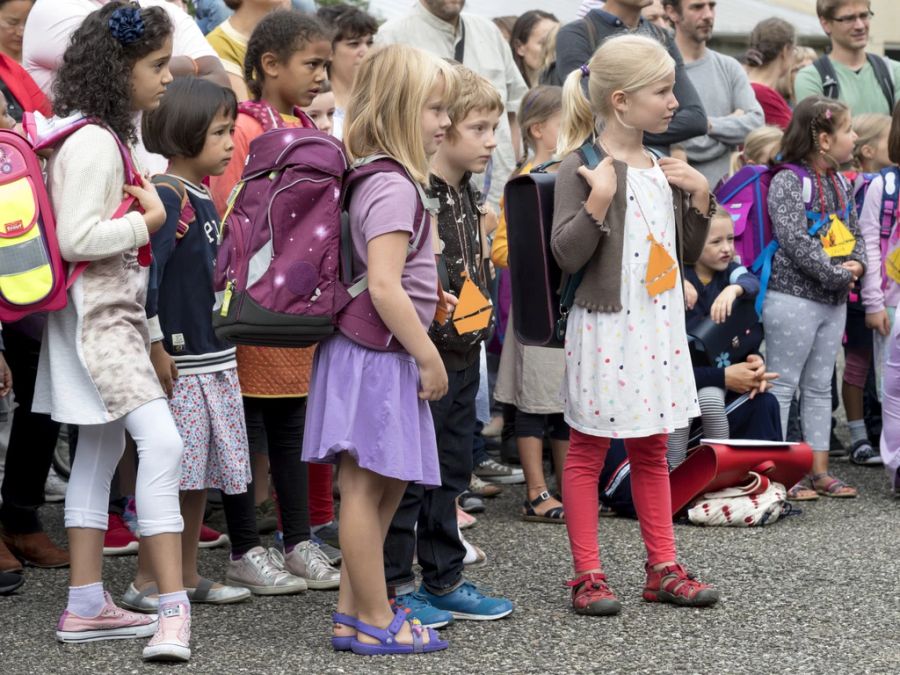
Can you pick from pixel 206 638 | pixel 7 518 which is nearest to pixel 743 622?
pixel 206 638

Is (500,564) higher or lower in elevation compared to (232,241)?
lower

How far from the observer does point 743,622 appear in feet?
14.1

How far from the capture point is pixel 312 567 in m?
4.85

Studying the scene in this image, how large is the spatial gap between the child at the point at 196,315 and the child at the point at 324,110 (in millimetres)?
1389

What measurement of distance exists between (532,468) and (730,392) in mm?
1060

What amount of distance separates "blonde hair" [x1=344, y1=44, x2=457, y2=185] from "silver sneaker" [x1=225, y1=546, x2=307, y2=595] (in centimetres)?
153

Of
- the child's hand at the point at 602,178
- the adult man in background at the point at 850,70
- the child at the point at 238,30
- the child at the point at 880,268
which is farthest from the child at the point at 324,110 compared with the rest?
the adult man in background at the point at 850,70

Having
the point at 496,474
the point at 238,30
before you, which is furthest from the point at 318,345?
the point at 496,474

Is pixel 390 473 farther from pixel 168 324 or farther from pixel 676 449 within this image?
pixel 676 449

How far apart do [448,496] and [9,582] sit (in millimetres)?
1561

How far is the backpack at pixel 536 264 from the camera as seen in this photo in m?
4.55

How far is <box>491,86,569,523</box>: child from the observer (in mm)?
5902

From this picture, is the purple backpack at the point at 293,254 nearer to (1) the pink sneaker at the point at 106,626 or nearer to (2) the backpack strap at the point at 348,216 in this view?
(2) the backpack strap at the point at 348,216

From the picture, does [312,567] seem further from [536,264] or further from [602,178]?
[602,178]
